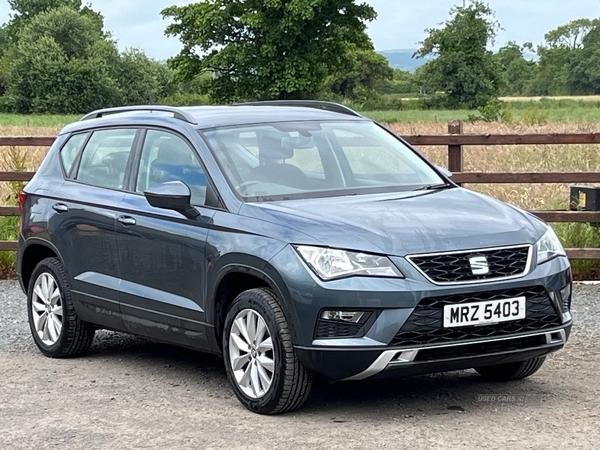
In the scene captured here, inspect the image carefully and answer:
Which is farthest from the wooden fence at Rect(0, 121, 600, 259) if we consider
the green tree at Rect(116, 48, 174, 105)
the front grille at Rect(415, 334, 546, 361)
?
the green tree at Rect(116, 48, 174, 105)

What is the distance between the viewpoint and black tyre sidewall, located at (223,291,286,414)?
572cm

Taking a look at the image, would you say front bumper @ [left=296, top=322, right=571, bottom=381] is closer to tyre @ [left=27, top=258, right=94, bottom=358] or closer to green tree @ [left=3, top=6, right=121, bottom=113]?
tyre @ [left=27, top=258, right=94, bottom=358]

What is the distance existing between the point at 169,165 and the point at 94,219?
74 cm

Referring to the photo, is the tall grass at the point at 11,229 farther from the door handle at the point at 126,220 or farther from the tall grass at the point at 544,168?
the tall grass at the point at 544,168

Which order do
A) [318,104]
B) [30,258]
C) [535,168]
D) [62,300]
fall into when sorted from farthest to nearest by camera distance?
[535,168] < [30,258] < [318,104] < [62,300]

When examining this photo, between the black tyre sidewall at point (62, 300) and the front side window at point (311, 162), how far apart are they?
168 centimetres

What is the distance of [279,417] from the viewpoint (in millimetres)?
5887

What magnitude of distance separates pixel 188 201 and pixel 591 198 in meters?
5.55

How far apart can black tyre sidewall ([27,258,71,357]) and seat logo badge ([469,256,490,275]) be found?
309cm

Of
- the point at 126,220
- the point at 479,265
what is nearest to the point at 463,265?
the point at 479,265

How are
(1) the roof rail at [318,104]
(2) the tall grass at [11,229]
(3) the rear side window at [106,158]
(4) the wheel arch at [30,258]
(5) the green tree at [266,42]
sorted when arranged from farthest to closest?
1. (5) the green tree at [266,42]
2. (2) the tall grass at [11,229]
3. (4) the wheel arch at [30,258]
4. (1) the roof rail at [318,104]
5. (3) the rear side window at [106,158]

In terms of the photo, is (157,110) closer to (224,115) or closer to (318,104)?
(224,115)

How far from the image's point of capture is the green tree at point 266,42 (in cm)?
6009

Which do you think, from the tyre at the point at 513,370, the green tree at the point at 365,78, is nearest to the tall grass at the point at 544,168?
the tyre at the point at 513,370
